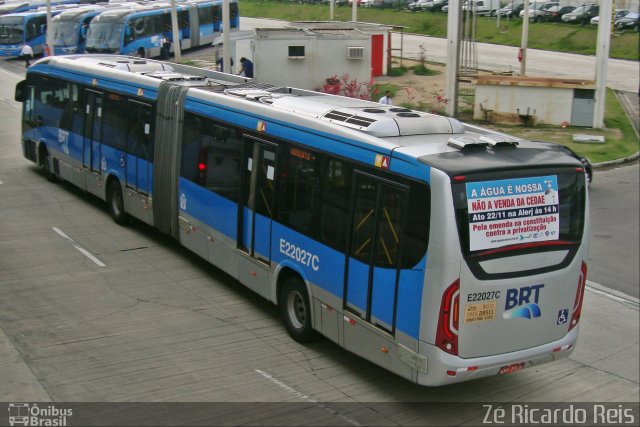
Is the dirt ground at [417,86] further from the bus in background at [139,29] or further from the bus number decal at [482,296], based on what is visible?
the bus number decal at [482,296]

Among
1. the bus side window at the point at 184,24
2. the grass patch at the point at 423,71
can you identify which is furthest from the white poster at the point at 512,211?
the bus side window at the point at 184,24

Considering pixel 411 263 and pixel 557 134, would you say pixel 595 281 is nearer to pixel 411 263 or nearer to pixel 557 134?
pixel 411 263

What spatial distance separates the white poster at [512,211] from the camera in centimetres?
851

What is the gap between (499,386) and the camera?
10047 mm

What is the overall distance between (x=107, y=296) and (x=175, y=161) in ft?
8.94

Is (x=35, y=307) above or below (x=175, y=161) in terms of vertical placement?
below

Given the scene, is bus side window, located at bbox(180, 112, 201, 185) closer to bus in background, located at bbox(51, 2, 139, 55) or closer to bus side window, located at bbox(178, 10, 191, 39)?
bus in background, located at bbox(51, 2, 139, 55)

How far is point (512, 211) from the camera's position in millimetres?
8703

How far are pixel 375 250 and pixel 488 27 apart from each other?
56.2 m

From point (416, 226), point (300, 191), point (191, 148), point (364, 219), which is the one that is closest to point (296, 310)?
point (300, 191)

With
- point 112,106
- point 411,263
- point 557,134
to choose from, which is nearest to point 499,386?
point 411,263

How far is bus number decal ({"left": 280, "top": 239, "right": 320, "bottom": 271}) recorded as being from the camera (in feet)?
34.2

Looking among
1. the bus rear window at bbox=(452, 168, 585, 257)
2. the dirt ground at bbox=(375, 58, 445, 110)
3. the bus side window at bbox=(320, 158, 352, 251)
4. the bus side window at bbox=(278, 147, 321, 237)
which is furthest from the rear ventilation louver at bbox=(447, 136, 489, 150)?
the dirt ground at bbox=(375, 58, 445, 110)

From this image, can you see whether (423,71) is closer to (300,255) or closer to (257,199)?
(257,199)
